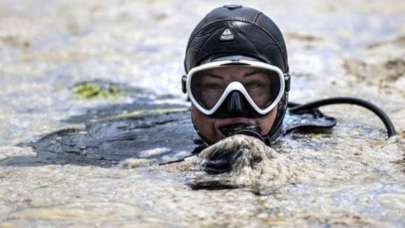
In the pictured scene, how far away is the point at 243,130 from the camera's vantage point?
4133 mm

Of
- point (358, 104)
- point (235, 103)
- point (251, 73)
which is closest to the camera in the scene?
point (235, 103)

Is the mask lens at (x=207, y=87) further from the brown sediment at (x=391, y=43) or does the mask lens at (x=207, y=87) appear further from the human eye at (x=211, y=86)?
the brown sediment at (x=391, y=43)

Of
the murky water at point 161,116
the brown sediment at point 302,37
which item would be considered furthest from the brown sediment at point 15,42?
the brown sediment at point 302,37

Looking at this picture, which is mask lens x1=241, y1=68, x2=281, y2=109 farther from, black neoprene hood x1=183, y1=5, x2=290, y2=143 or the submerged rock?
the submerged rock

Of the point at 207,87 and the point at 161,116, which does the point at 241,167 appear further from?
the point at 161,116

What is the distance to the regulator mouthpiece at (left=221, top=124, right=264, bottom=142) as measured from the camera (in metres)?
4.12

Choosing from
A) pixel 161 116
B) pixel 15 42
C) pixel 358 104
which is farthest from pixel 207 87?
pixel 15 42

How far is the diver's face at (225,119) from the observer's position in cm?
422

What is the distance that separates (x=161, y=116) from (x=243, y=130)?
63.7 inches

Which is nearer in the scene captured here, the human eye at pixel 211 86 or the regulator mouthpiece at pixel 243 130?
the regulator mouthpiece at pixel 243 130

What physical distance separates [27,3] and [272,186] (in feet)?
27.1

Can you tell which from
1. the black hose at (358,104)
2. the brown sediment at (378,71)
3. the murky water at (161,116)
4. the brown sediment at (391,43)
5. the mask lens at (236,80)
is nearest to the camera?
the murky water at (161,116)

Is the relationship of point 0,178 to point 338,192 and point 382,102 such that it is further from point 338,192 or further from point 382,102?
point 382,102

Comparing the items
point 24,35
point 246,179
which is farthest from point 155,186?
point 24,35
